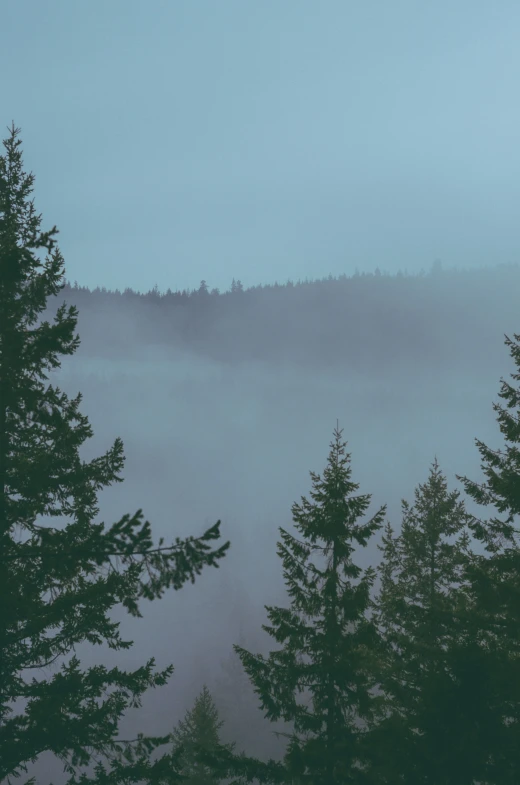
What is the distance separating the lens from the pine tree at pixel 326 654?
11.2 m

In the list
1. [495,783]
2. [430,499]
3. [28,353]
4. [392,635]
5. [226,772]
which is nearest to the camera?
[28,353]

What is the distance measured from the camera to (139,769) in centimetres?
978

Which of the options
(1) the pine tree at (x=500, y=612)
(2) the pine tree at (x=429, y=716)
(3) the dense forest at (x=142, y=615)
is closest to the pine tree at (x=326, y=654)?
(3) the dense forest at (x=142, y=615)

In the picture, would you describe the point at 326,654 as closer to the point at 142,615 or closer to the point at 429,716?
the point at 429,716

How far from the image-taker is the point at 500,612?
36.5 feet

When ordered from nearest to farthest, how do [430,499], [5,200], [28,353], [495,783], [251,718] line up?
[28,353] → [495,783] → [5,200] → [430,499] → [251,718]

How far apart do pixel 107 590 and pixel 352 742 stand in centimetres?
565

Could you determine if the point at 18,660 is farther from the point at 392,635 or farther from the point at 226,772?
the point at 392,635

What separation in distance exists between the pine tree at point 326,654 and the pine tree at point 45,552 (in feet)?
7.93

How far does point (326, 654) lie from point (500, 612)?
136 inches

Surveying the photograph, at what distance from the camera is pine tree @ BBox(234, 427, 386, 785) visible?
11.2 m

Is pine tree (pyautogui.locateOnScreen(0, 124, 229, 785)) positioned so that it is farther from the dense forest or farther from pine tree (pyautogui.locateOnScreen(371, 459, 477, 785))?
pine tree (pyautogui.locateOnScreen(371, 459, 477, 785))

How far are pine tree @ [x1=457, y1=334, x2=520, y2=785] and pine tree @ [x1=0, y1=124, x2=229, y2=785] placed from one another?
17.5 feet

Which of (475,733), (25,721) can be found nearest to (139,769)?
(25,721)
